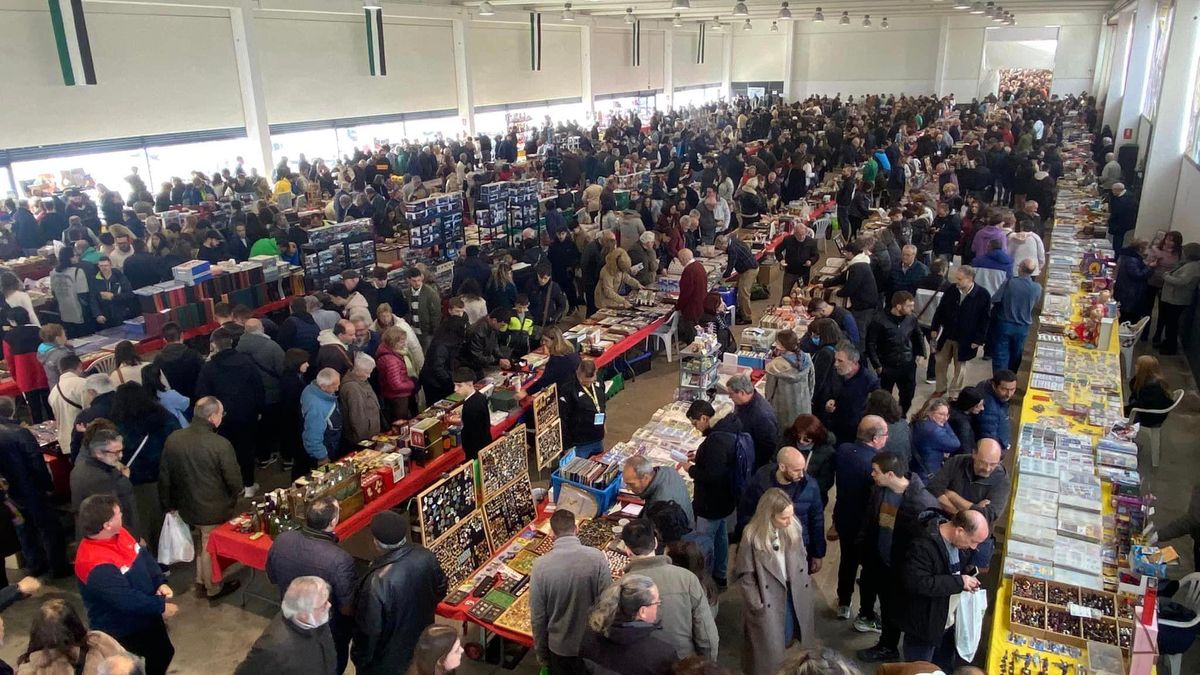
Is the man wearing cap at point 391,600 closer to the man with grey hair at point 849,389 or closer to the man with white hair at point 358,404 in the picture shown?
the man with white hair at point 358,404

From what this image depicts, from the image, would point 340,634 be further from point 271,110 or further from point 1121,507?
point 271,110

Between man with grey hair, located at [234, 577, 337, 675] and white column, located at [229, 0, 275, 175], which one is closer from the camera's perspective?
man with grey hair, located at [234, 577, 337, 675]

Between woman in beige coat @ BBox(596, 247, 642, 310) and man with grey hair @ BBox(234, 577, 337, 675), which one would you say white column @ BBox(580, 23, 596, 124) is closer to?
woman in beige coat @ BBox(596, 247, 642, 310)

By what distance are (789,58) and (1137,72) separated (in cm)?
2049

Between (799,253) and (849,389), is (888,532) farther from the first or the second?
(799,253)

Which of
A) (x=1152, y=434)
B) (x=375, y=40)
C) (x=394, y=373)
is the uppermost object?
(x=375, y=40)

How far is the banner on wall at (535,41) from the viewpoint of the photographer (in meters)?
23.5

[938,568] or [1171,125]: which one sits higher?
[1171,125]

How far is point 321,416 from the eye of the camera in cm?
Answer: 583

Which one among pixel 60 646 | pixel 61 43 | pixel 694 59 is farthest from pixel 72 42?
pixel 694 59

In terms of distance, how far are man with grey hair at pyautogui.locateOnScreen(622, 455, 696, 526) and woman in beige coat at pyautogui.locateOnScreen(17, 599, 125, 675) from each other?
2.52m

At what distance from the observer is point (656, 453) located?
6020 mm

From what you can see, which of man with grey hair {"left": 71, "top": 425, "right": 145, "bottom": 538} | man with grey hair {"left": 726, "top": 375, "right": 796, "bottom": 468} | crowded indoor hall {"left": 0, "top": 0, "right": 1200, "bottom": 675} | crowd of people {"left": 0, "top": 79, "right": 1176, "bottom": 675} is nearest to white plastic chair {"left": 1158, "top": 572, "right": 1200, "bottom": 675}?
crowded indoor hall {"left": 0, "top": 0, "right": 1200, "bottom": 675}

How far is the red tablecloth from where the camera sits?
511 cm
